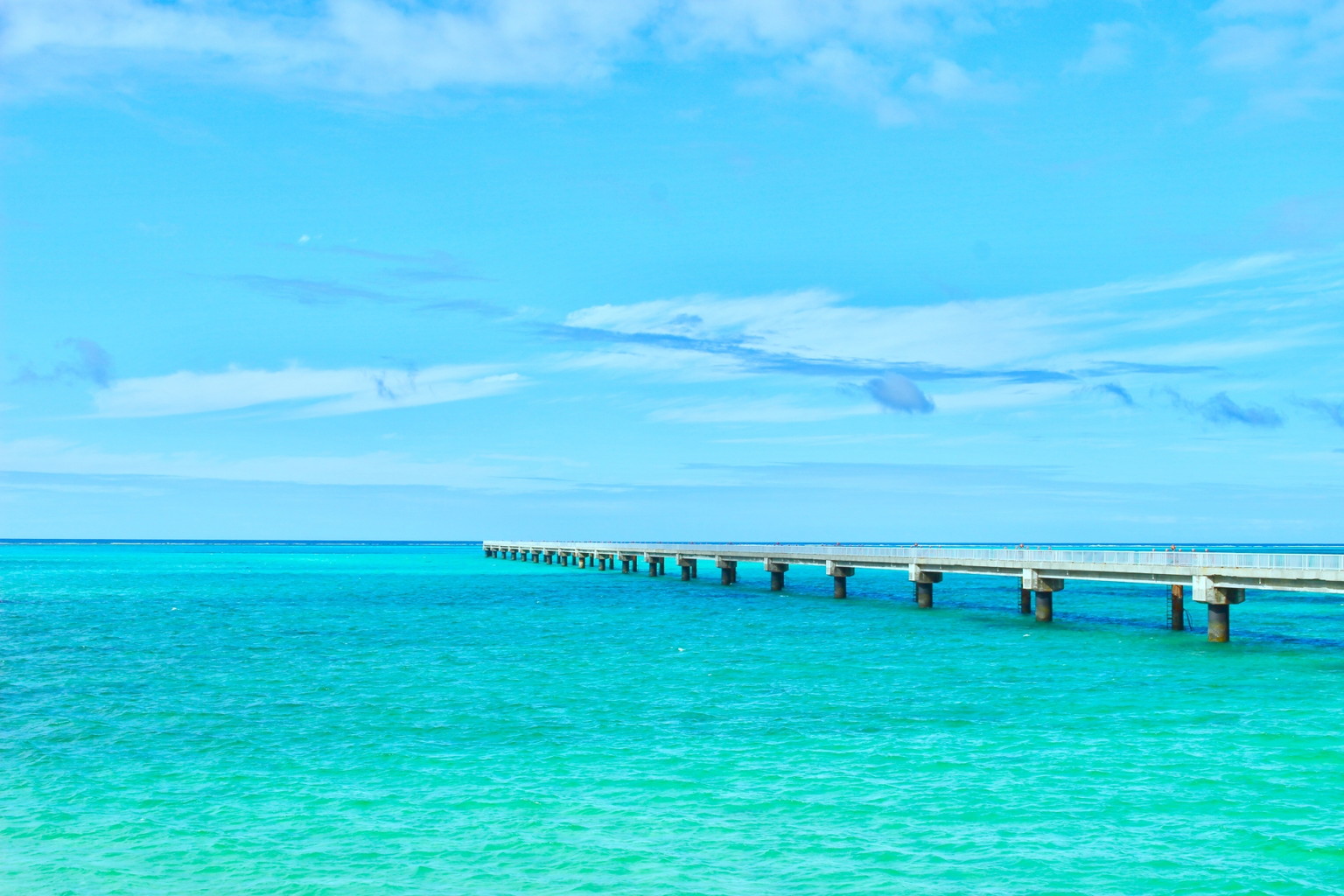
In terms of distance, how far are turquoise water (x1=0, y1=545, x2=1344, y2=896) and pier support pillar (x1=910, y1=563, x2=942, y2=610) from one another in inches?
630

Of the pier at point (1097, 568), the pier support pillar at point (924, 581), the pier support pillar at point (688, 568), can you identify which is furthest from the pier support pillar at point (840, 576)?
the pier support pillar at point (688, 568)

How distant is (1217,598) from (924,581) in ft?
67.0

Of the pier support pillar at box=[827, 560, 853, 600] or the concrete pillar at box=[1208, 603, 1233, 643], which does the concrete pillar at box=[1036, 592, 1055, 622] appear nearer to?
the concrete pillar at box=[1208, 603, 1233, 643]

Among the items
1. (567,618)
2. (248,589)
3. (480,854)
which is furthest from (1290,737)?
(248,589)

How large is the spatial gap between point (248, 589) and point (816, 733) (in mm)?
71104

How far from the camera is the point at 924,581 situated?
2359 inches

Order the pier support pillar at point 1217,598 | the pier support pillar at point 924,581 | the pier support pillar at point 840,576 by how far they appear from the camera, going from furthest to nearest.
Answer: the pier support pillar at point 840,576 < the pier support pillar at point 924,581 < the pier support pillar at point 1217,598

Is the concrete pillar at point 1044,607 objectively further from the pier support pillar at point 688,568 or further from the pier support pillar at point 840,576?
the pier support pillar at point 688,568

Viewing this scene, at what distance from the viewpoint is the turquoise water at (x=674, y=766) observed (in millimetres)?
14953

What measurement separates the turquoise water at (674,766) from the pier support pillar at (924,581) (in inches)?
630

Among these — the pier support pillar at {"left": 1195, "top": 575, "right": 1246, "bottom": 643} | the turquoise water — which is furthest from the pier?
the turquoise water

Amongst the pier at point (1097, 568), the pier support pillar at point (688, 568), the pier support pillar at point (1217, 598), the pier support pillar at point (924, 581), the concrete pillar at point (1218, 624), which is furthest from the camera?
the pier support pillar at point (688, 568)

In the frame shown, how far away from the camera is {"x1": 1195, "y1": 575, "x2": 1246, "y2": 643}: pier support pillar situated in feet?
132

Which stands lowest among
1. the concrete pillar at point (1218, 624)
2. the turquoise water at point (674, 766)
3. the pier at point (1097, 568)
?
the turquoise water at point (674, 766)
